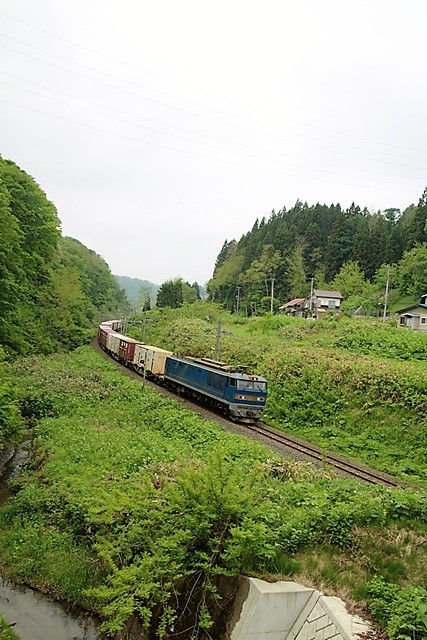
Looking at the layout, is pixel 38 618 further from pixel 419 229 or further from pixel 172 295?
pixel 172 295

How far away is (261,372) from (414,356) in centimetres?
863

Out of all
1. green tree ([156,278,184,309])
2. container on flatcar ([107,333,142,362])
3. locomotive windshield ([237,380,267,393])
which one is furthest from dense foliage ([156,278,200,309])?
locomotive windshield ([237,380,267,393])

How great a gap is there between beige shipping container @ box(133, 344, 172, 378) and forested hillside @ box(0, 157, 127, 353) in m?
7.02

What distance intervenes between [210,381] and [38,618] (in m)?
15.0

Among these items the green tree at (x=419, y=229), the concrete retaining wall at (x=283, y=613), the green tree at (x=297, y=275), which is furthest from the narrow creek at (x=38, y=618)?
the green tree at (x=297, y=275)

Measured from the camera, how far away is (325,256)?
2847 inches

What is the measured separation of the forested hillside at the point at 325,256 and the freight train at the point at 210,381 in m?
30.4

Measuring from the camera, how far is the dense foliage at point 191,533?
343 inches

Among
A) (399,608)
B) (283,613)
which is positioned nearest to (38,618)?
(283,613)

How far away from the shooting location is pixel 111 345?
47688 millimetres

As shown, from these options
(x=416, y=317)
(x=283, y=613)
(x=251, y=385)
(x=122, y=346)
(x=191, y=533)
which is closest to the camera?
(x=283, y=613)

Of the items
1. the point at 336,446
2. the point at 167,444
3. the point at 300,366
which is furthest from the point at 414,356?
the point at 167,444

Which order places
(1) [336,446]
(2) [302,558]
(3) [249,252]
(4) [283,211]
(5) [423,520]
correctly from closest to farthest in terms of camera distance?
(2) [302,558] → (5) [423,520] → (1) [336,446] → (3) [249,252] → (4) [283,211]

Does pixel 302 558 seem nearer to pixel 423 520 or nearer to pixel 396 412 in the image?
pixel 423 520
